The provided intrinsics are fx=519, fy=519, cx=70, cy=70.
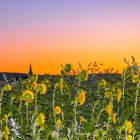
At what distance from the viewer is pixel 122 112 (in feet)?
24.2

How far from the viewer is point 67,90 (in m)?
7.27

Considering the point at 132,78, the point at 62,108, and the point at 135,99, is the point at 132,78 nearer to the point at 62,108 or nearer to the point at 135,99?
the point at 135,99

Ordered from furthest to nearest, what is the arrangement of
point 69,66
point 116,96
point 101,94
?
point 101,94 → point 116,96 → point 69,66

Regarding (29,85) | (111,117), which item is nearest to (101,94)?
(29,85)

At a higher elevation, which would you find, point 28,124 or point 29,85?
point 29,85

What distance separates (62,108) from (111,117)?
82cm

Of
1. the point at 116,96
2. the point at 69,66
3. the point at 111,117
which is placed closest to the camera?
the point at 111,117

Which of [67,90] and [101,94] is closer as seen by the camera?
[67,90]

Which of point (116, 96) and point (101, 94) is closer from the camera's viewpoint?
point (116, 96)

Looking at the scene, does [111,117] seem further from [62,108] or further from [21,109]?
[21,109]

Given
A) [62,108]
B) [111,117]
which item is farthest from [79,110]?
[111,117]

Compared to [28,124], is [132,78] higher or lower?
higher

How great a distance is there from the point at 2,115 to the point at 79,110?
1.09 meters

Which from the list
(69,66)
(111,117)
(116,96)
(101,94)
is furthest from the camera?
(101,94)
